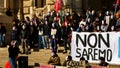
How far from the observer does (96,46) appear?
64.2 feet

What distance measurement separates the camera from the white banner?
18.9 m

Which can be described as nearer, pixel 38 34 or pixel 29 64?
pixel 29 64

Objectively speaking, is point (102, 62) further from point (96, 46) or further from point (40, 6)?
point (40, 6)

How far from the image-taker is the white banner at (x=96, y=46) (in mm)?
18922

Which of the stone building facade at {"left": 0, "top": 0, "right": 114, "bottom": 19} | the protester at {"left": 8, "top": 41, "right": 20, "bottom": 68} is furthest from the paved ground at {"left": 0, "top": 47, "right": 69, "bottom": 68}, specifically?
the stone building facade at {"left": 0, "top": 0, "right": 114, "bottom": 19}

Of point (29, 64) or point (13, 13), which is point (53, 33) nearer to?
point (29, 64)

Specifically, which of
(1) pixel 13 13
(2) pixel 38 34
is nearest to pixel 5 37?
(2) pixel 38 34

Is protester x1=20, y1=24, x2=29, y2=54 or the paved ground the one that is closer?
the paved ground

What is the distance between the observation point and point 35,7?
103 ft

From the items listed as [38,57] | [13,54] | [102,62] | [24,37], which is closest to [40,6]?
[24,37]

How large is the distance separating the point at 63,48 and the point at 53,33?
97cm

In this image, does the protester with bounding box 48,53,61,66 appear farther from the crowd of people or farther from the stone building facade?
the stone building facade

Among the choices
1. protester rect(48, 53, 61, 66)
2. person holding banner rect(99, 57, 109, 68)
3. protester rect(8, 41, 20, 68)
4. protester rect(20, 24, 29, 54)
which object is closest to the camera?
person holding banner rect(99, 57, 109, 68)

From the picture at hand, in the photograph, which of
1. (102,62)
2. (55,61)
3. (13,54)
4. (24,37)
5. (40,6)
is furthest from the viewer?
(40,6)
